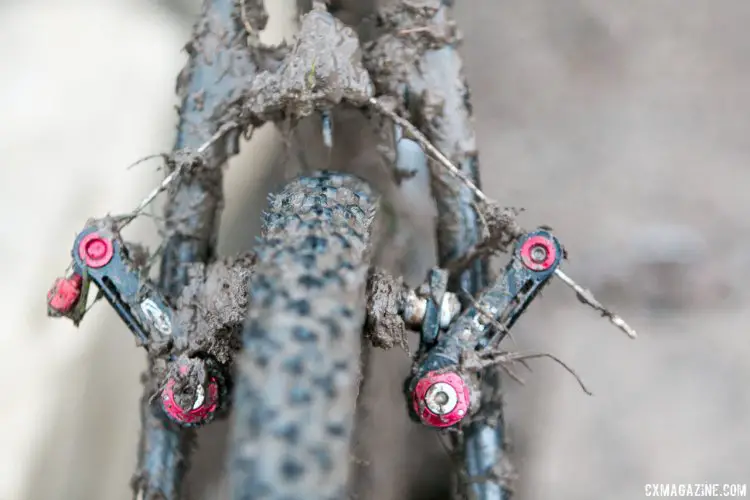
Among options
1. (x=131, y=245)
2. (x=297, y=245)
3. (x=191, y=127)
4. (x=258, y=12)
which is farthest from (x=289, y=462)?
(x=258, y=12)

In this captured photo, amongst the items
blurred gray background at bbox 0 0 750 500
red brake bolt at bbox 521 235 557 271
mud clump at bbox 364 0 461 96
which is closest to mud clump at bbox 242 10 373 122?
mud clump at bbox 364 0 461 96

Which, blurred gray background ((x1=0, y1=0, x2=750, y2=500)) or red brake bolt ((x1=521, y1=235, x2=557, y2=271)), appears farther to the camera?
blurred gray background ((x1=0, y1=0, x2=750, y2=500))

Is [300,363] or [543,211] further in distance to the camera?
[543,211]

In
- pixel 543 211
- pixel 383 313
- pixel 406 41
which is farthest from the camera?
pixel 543 211

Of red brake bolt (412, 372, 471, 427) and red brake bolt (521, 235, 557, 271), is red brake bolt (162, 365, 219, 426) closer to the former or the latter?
red brake bolt (412, 372, 471, 427)

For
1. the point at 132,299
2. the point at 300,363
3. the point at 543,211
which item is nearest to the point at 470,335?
the point at 300,363

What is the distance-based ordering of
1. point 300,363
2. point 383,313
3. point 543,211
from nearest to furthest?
point 300,363, point 383,313, point 543,211

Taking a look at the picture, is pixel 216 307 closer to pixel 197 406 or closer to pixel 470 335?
pixel 197 406

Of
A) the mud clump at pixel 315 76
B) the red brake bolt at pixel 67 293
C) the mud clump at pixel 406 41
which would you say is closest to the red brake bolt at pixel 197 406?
the red brake bolt at pixel 67 293
